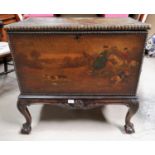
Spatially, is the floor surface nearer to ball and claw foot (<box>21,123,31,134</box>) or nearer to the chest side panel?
ball and claw foot (<box>21,123,31,134</box>)

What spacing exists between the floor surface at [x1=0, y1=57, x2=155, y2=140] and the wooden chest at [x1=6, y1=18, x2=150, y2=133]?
0.64 feet

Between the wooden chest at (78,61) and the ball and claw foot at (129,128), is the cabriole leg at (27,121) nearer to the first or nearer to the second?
the wooden chest at (78,61)

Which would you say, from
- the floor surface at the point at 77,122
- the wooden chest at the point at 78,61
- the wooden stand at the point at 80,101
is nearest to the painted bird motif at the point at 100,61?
the wooden chest at the point at 78,61

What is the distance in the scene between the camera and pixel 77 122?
1547 mm

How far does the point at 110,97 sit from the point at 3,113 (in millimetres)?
900

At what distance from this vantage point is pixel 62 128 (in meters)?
1.48

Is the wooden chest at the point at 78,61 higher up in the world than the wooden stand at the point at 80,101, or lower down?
higher up

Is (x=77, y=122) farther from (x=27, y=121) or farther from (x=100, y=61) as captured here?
(x=100, y=61)

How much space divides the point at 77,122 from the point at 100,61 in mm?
564

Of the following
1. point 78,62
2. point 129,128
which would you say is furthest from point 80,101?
point 129,128

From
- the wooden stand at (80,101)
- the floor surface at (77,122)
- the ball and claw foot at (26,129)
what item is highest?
the wooden stand at (80,101)

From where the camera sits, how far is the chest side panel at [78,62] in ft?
3.82

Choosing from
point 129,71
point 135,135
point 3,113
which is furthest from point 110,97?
point 3,113
